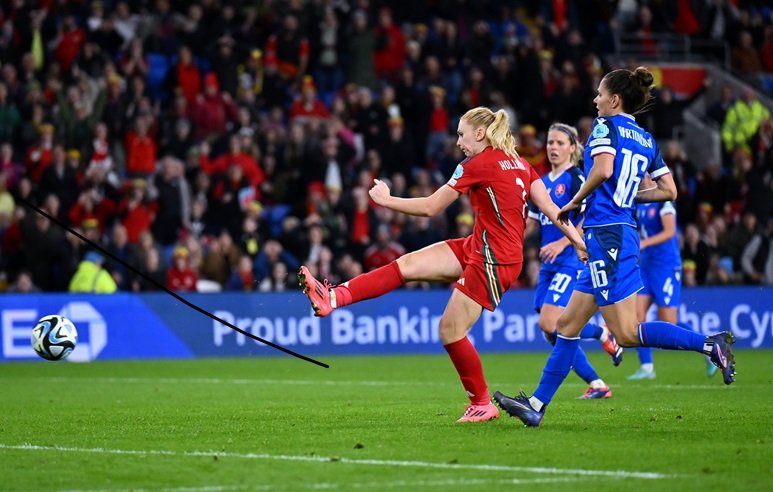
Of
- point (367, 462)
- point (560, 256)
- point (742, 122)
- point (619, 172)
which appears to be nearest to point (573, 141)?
point (560, 256)

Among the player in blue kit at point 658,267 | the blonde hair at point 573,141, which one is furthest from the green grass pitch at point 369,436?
the blonde hair at point 573,141

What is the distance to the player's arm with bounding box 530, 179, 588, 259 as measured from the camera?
1037 centimetres

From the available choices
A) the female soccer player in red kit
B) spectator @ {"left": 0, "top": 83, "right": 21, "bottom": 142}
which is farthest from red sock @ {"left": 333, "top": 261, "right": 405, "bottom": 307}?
spectator @ {"left": 0, "top": 83, "right": 21, "bottom": 142}

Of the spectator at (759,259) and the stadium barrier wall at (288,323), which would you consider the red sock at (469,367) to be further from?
the spectator at (759,259)

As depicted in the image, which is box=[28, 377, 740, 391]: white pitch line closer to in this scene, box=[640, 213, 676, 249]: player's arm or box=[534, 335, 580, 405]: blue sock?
box=[640, 213, 676, 249]: player's arm

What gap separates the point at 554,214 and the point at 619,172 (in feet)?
1.87

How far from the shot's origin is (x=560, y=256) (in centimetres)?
1353

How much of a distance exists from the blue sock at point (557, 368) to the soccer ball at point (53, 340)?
16.9 feet

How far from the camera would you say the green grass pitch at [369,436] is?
7805mm

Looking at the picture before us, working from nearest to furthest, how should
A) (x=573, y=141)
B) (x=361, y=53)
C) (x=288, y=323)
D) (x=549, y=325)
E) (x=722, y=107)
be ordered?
(x=549, y=325)
(x=573, y=141)
(x=288, y=323)
(x=361, y=53)
(x=722, y=107)

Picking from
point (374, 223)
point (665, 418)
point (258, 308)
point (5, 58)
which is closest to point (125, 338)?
point (258, 308)

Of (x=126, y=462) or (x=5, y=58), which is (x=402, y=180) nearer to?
(x=5, y=58)

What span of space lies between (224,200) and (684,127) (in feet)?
33.4

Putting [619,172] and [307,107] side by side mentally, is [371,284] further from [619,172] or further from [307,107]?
[307,107]
